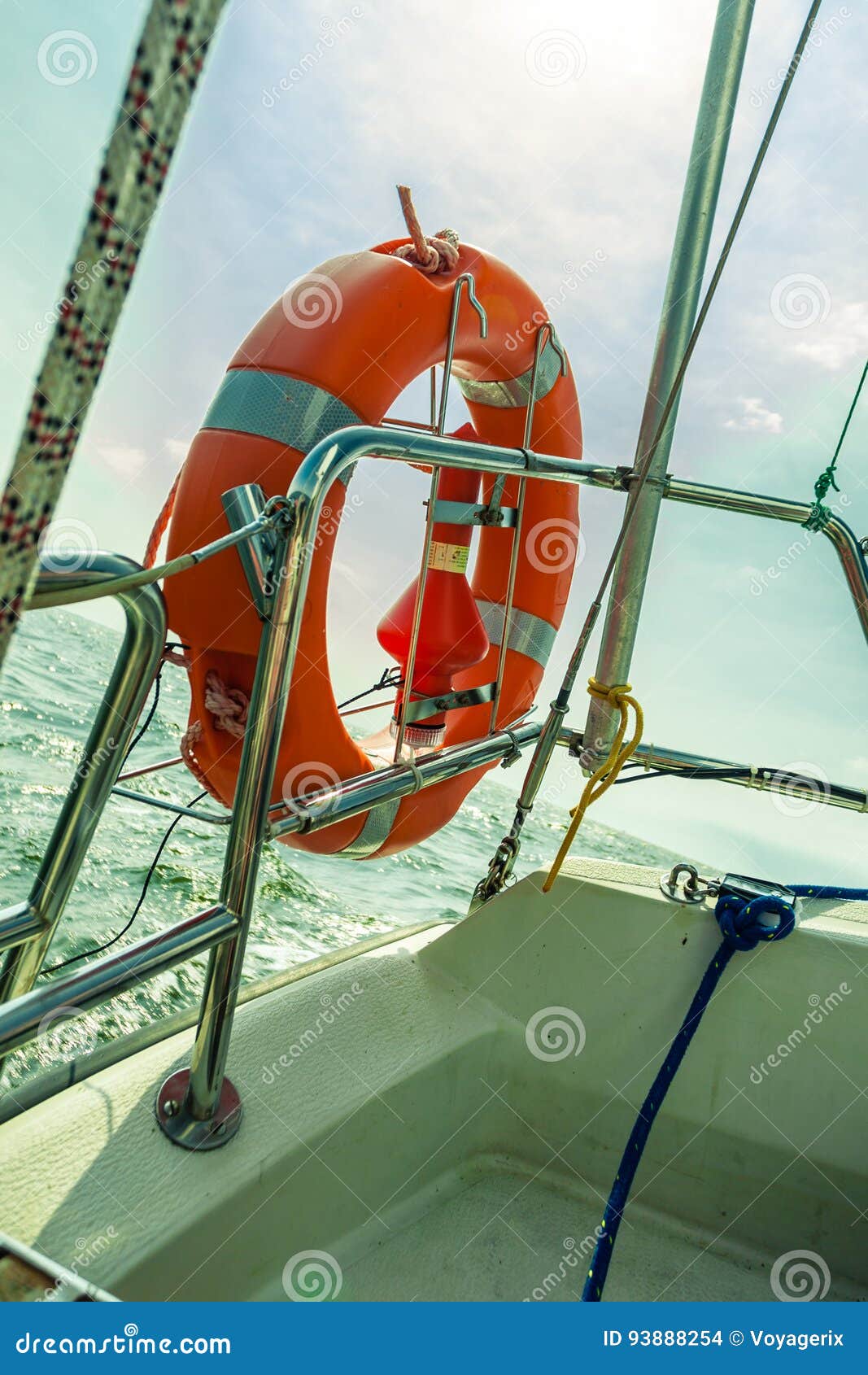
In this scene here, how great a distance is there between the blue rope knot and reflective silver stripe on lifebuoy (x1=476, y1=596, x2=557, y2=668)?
0.88m

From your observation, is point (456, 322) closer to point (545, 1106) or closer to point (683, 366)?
point (683, 366)

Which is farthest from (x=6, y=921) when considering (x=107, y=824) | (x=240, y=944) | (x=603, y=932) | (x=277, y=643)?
(x=107, y=824)

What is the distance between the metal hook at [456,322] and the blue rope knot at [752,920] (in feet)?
3.27

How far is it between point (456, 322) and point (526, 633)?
76 cm

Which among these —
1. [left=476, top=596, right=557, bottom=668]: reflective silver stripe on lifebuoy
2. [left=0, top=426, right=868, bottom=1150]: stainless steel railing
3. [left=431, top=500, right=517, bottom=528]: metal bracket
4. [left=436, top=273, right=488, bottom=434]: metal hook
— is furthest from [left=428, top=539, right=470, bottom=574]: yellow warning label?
[left=0, top=426, right=868, bottom=1150]: stainless steel railing

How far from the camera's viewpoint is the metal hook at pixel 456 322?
165 centimetres

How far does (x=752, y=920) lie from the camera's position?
4.93 feet

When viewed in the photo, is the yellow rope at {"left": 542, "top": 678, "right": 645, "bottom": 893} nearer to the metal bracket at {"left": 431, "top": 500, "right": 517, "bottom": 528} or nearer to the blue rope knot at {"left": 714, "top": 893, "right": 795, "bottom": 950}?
Result: the blue rope knot at {"left": 714, "top": 893, "right": 795, "bottom": 950}

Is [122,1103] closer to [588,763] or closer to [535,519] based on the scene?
[588,763]

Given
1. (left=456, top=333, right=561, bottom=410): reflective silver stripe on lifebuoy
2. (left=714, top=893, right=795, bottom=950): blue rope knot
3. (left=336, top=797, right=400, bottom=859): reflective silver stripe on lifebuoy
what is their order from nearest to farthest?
1. (left=714, top=893, right=795, bottom=950): blue rope knot
2. (left=336, top=797, right=400, bottom=859): reflective silver stripe on lifebuoy
3. (left=456, top=333, right=561, bottom=410): reflective silver stripe on lifebuoy

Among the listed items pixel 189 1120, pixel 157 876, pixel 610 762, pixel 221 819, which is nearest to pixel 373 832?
pixel 610 762

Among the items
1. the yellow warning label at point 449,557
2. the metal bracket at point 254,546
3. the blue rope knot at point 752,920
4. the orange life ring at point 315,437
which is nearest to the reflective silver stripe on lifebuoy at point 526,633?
the yellow warning label at point 449,557

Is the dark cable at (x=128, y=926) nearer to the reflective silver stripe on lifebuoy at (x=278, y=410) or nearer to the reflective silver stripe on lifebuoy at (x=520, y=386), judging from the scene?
the reflective silver stripe on lifebuoy at (x=278, y=410)

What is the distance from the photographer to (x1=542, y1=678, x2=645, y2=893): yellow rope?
156 centimetres
